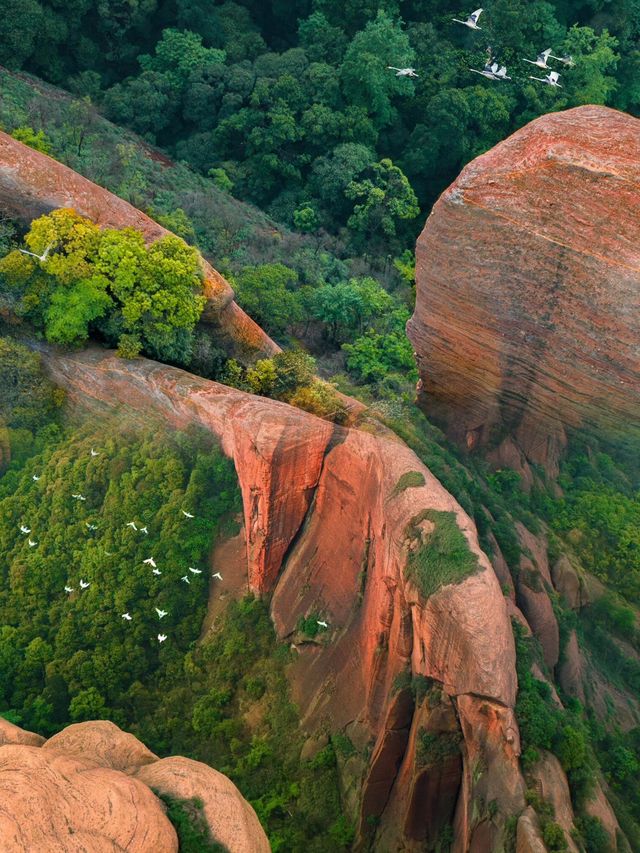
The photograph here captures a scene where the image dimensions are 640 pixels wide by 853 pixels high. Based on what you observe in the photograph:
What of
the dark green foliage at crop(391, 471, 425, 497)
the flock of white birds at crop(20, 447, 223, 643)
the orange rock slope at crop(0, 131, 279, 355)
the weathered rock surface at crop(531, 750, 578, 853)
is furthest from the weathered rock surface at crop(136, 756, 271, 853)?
the orange rock slope at crop(0, 131, 279, 355)

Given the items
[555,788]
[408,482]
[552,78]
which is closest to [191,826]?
[555,788]

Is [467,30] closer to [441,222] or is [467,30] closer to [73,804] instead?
[441,222]

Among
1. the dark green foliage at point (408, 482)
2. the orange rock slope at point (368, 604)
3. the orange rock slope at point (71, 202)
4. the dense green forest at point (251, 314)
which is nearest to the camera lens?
the orange rock slope at point (368, 604)

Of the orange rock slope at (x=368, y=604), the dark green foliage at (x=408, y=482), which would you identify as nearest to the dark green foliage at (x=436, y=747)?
the orange rock slope at (x=368, y=604)

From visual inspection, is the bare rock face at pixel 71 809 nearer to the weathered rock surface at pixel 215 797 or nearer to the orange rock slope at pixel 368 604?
the weathered rock surface at pixel 215 797

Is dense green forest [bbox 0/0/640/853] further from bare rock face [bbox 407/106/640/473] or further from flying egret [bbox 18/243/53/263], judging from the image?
bare rock face [bbox 407/106/640/473]

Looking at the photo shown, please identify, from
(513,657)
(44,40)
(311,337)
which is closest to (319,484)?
(513,657)
